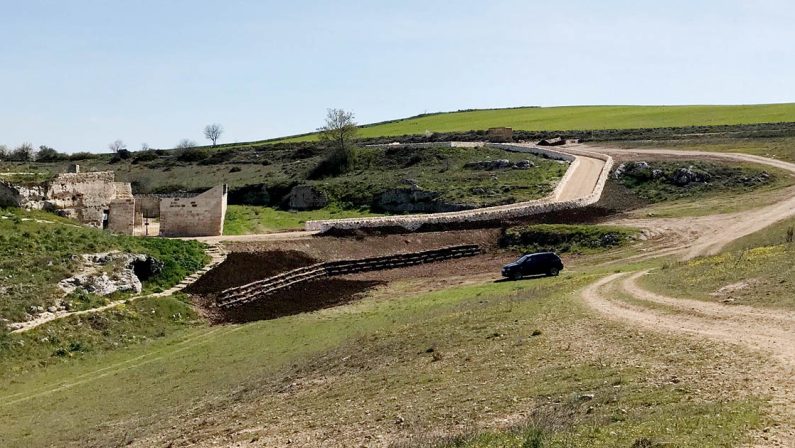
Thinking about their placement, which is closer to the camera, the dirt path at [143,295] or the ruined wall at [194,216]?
the dirt path at [143,295]

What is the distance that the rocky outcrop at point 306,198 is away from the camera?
238 feet

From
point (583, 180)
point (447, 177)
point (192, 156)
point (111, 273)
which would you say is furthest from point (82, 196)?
point (192, 156)

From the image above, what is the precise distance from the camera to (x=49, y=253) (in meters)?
33.9

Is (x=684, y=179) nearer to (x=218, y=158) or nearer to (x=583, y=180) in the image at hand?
(x=583, y=180)

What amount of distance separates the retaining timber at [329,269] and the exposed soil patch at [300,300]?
23.6 inches

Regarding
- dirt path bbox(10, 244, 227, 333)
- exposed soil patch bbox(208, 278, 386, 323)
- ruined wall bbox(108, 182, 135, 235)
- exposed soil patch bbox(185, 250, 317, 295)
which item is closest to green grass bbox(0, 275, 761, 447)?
A: dirt path bbox(10, 244, 227, 333)

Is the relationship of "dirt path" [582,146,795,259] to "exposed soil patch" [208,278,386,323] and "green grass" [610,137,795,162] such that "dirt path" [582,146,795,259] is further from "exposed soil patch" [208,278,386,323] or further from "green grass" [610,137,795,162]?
"green grass" [610,137,795,162]

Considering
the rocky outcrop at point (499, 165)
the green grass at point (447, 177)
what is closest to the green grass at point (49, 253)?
the green grass at point (447, 177)

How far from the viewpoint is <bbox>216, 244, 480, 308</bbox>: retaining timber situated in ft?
120

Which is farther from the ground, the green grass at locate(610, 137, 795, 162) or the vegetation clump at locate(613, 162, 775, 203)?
the green grass at locate(610, 137, 795, 162)

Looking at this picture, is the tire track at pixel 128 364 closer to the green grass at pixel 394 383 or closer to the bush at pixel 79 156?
the green grass at pixel 394 383

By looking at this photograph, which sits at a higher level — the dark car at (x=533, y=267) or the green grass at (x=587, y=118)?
the green grass at (x=587, y=118)

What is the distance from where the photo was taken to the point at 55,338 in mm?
28531

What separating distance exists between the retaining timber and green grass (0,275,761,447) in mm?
5957
